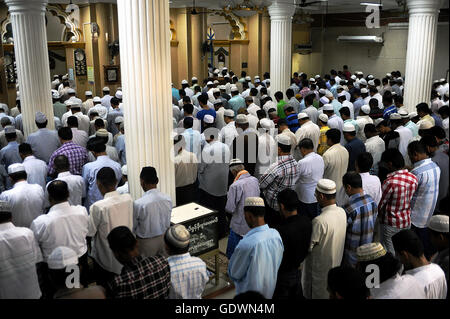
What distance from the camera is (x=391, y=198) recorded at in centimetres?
457

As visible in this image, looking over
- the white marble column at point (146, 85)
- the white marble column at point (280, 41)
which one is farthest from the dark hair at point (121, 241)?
the white marble column at point (280, 41)

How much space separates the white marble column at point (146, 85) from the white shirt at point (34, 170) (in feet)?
5.31

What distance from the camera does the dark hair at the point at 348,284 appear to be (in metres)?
2.61

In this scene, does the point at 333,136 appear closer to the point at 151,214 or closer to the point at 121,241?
the point at 151,214

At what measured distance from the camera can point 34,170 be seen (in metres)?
5.50

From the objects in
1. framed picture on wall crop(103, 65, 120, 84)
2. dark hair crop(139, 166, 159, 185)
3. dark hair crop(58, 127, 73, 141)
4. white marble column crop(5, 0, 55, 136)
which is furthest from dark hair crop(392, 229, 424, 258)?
framed picture on wall crop(103, 65, 120, 84)

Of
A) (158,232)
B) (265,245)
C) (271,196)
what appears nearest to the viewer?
(265,245)

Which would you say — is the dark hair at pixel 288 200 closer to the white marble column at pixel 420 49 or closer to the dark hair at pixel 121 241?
the dark hair at pixel 121 241

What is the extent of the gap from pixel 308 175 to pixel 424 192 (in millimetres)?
1332

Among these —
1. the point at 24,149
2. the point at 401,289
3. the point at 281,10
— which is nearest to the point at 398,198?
the point at 401,289

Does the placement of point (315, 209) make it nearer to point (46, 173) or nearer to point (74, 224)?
point (74, 224)
